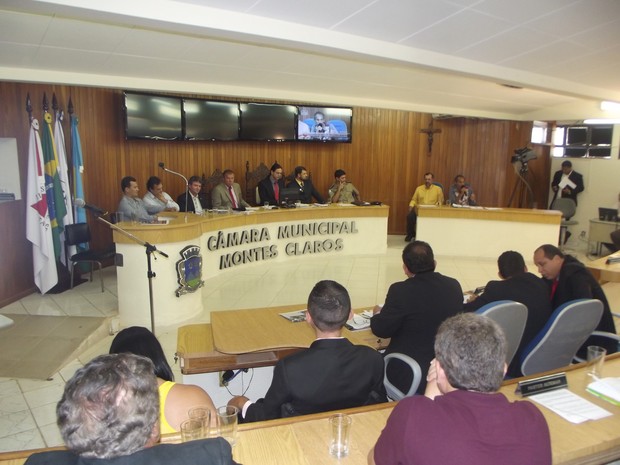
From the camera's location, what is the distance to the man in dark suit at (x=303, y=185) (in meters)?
8.55

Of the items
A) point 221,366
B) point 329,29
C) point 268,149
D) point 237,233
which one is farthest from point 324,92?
point 221,366

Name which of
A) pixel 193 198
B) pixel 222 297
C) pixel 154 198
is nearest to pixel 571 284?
pixel 222 297

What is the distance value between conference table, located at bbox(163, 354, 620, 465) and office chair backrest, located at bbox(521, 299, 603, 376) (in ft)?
2.72

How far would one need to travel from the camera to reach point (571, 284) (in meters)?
3.32

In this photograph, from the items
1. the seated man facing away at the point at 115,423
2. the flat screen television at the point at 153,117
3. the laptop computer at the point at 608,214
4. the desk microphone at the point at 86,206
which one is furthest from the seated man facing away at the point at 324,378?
the laptop computer at the point at 608,214

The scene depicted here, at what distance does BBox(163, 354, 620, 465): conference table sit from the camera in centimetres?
159

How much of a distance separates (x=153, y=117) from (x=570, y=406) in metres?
6.73

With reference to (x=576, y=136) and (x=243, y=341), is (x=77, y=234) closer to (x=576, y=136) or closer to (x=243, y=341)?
(x=243, y=341)

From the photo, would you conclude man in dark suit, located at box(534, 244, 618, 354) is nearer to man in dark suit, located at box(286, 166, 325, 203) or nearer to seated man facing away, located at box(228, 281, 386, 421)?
seated man facing away, located at box(228, 281, 386, 421)

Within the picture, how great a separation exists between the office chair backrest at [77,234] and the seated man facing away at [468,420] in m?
5.67

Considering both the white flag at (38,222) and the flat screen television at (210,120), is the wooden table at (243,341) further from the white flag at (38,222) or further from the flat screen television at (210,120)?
the flat screen television at (210,120)

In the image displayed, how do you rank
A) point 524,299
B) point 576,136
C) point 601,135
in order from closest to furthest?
point 524,299
point 601,135
point 576,136

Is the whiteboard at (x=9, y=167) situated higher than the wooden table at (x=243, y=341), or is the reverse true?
the whiteboard at (x=9, y=167)

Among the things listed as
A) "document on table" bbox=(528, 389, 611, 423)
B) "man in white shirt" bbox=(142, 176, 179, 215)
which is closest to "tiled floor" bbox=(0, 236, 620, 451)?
"man in white shirt" bbox=(142, 176, 179, 215)
